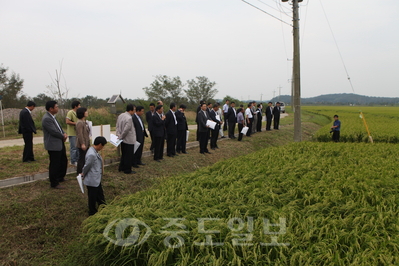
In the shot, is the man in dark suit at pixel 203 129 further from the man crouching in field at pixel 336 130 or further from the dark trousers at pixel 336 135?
the dark trousers at pixel 336 135

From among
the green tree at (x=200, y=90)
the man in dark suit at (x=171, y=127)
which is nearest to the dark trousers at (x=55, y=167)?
the man in dark suit at (x=171, y=127)

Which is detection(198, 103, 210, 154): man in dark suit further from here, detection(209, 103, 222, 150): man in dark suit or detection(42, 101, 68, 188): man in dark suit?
detection(42, 101, 68, 188): man in dark suit

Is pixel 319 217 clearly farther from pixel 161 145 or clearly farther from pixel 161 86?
pixel 161 86

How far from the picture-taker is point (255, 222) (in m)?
3.69

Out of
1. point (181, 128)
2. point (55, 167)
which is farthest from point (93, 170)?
point (181, 128)

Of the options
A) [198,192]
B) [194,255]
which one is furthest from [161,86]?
[194,255]

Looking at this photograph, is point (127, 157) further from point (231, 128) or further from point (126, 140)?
point (231, 128)

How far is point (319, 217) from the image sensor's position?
149 inches

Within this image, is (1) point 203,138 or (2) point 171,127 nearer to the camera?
(2) point 171,127

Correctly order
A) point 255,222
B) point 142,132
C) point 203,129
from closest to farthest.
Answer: point 255,222 → point 142,132 → point 203,129

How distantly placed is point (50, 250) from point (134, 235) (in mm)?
1832

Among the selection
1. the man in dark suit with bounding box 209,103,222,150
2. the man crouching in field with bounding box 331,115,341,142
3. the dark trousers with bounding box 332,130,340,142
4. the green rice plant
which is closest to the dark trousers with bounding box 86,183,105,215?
the green rice plant

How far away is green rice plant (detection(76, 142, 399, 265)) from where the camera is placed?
3.10 meters

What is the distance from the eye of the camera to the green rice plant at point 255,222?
3104 millimetres
